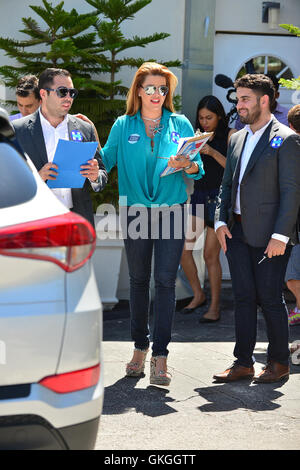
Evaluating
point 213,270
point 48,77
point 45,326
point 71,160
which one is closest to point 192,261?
point 213,270

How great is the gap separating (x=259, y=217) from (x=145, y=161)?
831 millimetres

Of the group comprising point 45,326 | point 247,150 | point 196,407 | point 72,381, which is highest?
point 247,150

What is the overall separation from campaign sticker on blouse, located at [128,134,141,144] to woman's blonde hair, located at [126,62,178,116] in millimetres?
182

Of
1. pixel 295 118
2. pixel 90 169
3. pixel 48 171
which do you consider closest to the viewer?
pixel 48 171

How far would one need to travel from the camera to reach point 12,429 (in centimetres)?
270

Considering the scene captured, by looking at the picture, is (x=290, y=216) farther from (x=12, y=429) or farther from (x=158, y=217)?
(x=12, y=429)

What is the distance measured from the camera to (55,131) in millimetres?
4785

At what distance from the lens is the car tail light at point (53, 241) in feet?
8.88

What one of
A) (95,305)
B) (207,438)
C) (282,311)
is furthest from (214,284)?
(95,305)

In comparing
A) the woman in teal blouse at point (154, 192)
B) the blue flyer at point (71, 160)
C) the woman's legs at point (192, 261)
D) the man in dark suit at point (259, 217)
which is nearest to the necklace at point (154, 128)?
the woman in teal blouse at point (154, 192)

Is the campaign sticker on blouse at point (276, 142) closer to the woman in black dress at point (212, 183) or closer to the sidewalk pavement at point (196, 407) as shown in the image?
the sidewalk pavement at point (196, 407)

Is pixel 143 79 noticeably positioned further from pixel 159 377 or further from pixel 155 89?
pixel 159 377

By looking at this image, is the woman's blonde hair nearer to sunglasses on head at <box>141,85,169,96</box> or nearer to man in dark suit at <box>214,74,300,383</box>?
sunglasses on head at <box>141,85,169,96</box>
